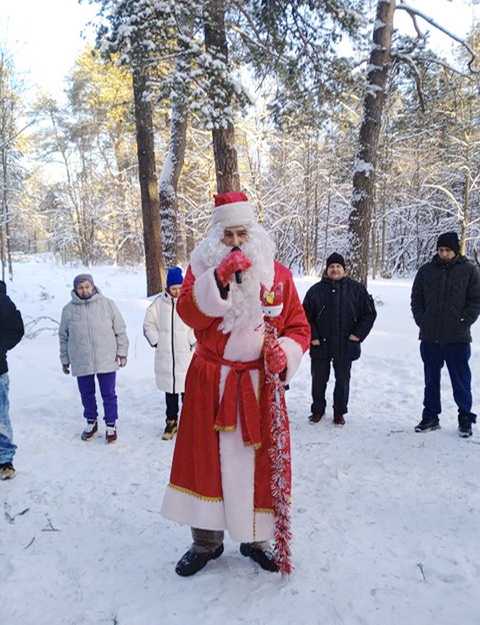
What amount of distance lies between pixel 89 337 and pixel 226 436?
2.60 meters

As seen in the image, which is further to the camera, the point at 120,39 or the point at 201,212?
the point at 201,212

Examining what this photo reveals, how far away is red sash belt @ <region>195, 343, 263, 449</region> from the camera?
2568 millimetres

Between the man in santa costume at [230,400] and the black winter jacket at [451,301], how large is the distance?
2.55 m

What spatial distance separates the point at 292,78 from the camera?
796 cm

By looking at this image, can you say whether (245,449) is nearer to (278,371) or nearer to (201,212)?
(278,371)

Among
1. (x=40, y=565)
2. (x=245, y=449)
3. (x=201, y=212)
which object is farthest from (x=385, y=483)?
(x=201, y=212)

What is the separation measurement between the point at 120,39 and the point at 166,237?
5.32 metres

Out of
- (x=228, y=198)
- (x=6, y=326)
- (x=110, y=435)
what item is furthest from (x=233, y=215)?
(x=110, y=435)

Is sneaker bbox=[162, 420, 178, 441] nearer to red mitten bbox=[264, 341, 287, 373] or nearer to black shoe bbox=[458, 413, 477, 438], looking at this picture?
red mitten bbox=[264, 341, 287, 373]

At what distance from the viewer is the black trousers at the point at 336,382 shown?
16.9 feet

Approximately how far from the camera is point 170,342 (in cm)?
498

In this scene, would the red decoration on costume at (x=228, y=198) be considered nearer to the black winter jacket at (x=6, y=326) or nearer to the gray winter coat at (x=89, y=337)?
the black winter jacket at (x=6, y=326)

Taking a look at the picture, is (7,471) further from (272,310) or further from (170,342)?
(272,310)

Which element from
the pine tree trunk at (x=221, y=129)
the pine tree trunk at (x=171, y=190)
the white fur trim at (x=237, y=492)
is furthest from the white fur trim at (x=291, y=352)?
the pine tree trunk at (x=171, y=190)
